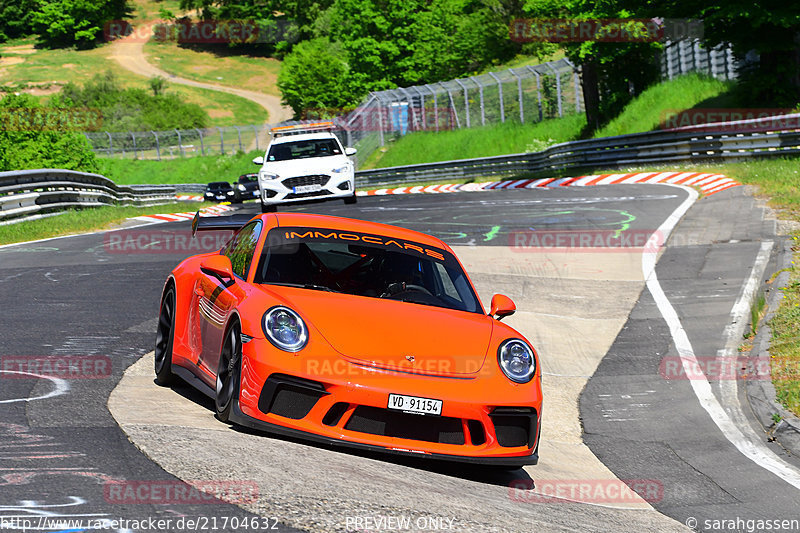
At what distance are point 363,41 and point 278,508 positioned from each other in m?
72.7

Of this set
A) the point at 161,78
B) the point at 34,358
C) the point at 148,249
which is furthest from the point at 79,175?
the point at 161,78

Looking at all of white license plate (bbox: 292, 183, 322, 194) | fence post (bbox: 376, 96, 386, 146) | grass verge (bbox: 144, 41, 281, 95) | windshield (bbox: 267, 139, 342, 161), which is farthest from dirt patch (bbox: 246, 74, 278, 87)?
white license plate (bbox: 292, 183, 322, 194)

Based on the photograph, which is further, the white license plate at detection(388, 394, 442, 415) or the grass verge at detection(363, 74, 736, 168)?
the grass verge at detection(363, 74, 736, 168)

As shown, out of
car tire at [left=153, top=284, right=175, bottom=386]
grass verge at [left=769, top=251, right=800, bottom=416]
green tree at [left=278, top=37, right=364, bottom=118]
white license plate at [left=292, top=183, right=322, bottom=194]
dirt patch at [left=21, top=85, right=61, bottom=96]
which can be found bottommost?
dirt patch at [left=21, top=85, right=61, bottom=96]

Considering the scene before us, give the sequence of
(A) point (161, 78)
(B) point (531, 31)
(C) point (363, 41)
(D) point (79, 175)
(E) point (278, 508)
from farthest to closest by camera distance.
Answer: (A) point (161, 78) < (C) point (363, 41) < (B) point (531, 31) < (D) point (79, 175) < (E) point (278, 508)

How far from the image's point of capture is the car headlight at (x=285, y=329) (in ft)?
19.0

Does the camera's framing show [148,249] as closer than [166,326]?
No

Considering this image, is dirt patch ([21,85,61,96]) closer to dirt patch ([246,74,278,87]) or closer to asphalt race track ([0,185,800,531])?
dirt patch ([246,74,278,87])

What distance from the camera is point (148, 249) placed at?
56.0ft

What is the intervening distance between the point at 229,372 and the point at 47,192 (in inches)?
787

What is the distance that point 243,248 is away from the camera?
743 centimetres

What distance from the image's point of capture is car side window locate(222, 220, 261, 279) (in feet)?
23.1

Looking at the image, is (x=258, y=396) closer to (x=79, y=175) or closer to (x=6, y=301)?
(x=6, y=301)

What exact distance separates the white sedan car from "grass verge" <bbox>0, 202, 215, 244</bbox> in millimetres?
4140
